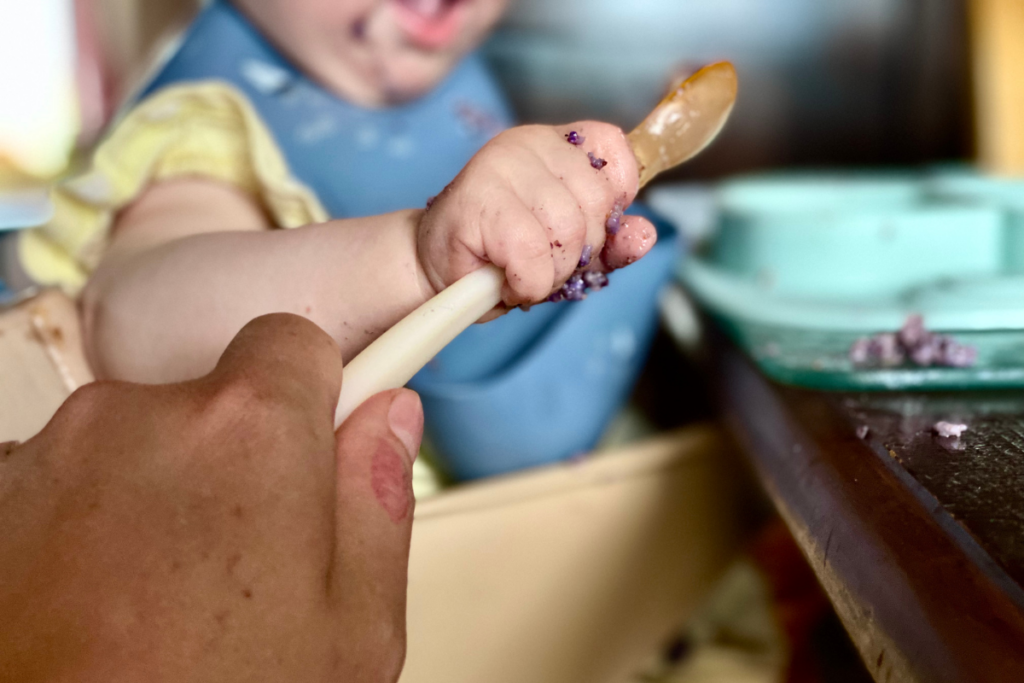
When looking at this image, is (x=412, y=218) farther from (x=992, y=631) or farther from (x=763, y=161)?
(x=763, y=161)

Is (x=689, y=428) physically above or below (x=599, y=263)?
below

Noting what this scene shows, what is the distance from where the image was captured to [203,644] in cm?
15

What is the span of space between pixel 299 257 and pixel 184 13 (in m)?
0.67

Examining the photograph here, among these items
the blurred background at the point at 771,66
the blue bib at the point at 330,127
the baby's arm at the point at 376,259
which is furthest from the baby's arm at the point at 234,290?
the blurred background at the point at 771,66

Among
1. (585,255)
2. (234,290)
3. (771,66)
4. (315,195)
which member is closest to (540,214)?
(585,255)

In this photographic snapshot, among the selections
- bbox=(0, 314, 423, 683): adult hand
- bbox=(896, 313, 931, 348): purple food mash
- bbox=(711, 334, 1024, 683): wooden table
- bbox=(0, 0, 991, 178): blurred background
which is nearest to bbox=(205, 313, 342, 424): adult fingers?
bbox=(0, 314, 423, 683): adult hand

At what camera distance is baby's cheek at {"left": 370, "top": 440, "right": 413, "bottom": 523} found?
0.62ft

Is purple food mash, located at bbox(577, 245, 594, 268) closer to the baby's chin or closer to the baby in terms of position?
the baby

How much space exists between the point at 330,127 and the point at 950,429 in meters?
0.35

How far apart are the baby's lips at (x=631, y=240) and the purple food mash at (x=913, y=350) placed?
15 centimetres

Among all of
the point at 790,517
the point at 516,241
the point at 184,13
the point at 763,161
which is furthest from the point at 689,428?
the point at 184,13

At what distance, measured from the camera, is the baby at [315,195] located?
23 cm

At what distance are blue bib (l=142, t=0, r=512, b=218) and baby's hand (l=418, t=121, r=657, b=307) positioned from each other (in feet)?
0.63

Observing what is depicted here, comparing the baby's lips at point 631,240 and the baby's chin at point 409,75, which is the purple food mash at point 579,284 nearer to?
the baby's lips at point 631,240
